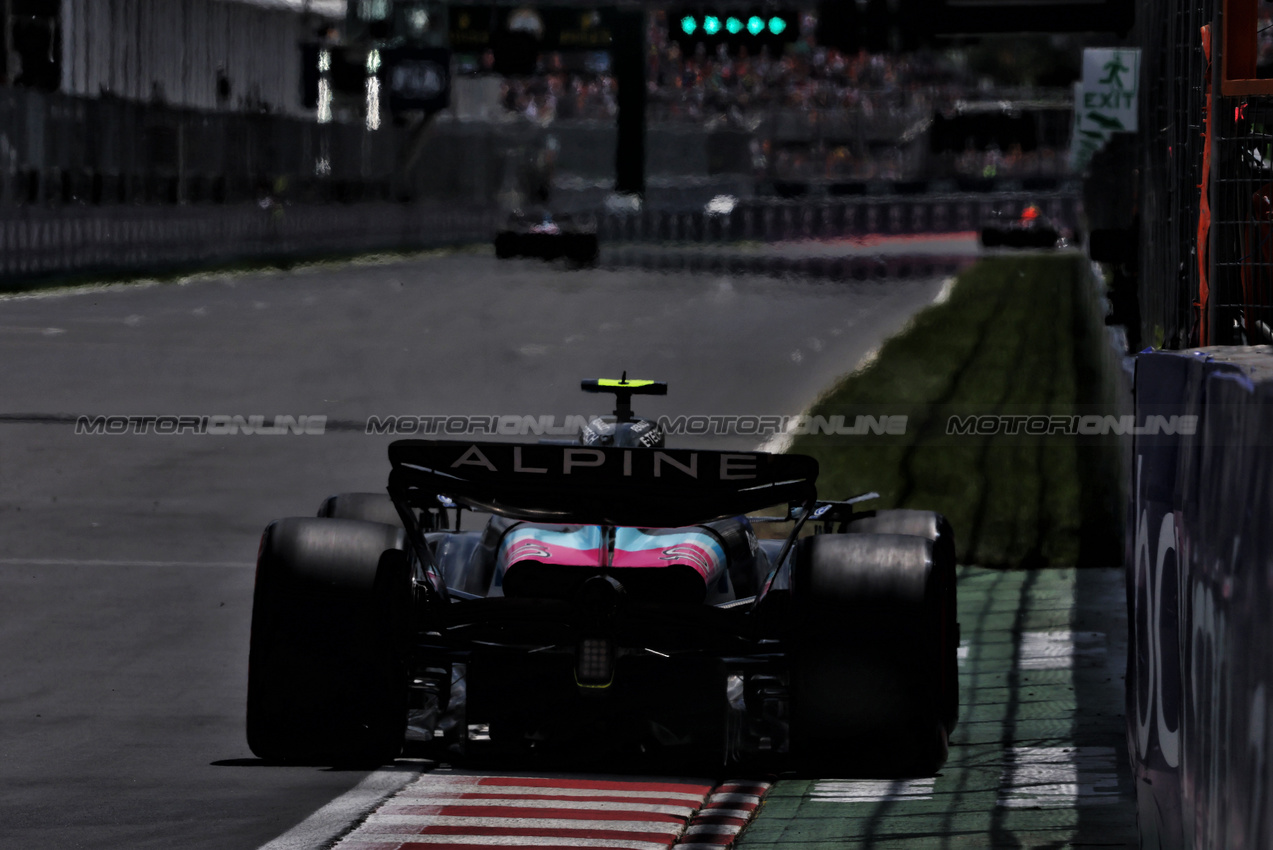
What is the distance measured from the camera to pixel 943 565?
6992 mm

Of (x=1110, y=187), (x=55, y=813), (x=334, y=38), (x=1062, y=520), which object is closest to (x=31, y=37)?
(x=1110, y=187)

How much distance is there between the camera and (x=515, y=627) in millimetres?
6746

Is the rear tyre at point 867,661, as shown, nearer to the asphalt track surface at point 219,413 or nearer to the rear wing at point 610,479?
the rear wing at point 610,479

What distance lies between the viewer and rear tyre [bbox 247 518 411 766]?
6773mm

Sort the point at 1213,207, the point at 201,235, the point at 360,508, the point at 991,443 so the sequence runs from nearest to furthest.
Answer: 1. the point at 1213,207
2. the point at 360,508
3. the point at 991,443
4. the point at 201,235

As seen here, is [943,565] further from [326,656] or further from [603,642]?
[326,656]

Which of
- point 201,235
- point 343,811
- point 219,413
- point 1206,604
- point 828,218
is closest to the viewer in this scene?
point 1206,604

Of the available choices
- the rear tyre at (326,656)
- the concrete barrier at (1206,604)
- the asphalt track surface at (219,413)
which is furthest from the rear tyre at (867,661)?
the asphalt track surface at (219,413)

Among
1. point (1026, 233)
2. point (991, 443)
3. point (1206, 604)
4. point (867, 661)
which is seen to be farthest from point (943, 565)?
point (1026, 233)

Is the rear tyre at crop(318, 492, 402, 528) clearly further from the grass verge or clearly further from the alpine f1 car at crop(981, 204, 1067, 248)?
the alpine f1 car at crop(981, 204, 1067, 248)

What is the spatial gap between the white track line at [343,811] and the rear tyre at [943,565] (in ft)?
7.27

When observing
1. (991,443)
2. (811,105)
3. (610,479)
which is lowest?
(991,443)

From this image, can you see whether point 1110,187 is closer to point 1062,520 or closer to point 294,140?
point 1062,520

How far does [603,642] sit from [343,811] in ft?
5.93
